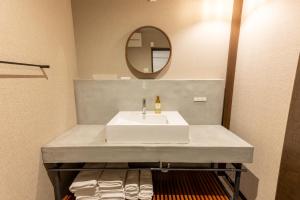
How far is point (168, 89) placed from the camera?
1630 millimetres

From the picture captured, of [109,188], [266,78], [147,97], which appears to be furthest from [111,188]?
[266,78]

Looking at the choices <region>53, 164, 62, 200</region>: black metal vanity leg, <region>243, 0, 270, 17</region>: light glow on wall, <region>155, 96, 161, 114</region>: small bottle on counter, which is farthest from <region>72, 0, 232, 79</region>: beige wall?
<region>53, 164, 62, 200</region>: black metal vanity leg

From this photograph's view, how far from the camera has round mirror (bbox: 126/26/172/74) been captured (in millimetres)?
1609

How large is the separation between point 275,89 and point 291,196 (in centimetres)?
66

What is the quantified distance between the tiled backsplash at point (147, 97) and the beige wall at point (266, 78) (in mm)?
253

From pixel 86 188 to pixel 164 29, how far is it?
5.03 feet

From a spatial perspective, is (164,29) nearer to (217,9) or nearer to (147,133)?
(217,9)

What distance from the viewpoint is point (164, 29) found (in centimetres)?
162

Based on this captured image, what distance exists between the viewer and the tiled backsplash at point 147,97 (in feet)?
5.31

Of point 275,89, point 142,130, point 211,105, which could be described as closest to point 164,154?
point 142,130

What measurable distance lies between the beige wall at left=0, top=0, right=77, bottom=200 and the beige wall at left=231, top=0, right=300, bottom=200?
5.21 ft

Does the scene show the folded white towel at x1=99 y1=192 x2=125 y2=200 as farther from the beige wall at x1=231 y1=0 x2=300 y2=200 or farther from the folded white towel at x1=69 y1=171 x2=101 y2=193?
the beige wall at x1=231 y1=0 x2=300 y2=200

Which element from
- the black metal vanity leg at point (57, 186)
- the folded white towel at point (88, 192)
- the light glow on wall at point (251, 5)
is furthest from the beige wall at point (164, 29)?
the folded white towel at point (88, 192)

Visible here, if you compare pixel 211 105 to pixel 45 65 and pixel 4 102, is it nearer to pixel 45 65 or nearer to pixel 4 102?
pixel 45 65
